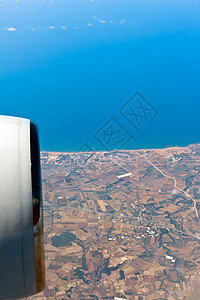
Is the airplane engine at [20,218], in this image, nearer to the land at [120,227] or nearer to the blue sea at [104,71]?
the land at [120,227]

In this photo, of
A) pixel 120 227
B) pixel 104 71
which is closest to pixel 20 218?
pixel 120 227

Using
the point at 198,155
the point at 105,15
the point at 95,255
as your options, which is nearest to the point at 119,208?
the point at 95,255

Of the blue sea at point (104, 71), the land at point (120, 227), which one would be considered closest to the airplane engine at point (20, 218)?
the land at point (120, 227)

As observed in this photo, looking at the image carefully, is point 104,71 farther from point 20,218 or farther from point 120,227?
point 20,218

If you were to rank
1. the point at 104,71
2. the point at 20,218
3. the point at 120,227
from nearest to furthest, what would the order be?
the point at 20,218 → the point at 120,227 → the point at 104,71

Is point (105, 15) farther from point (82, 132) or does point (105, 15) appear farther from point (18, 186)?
point (18, 186)

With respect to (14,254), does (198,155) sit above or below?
above
